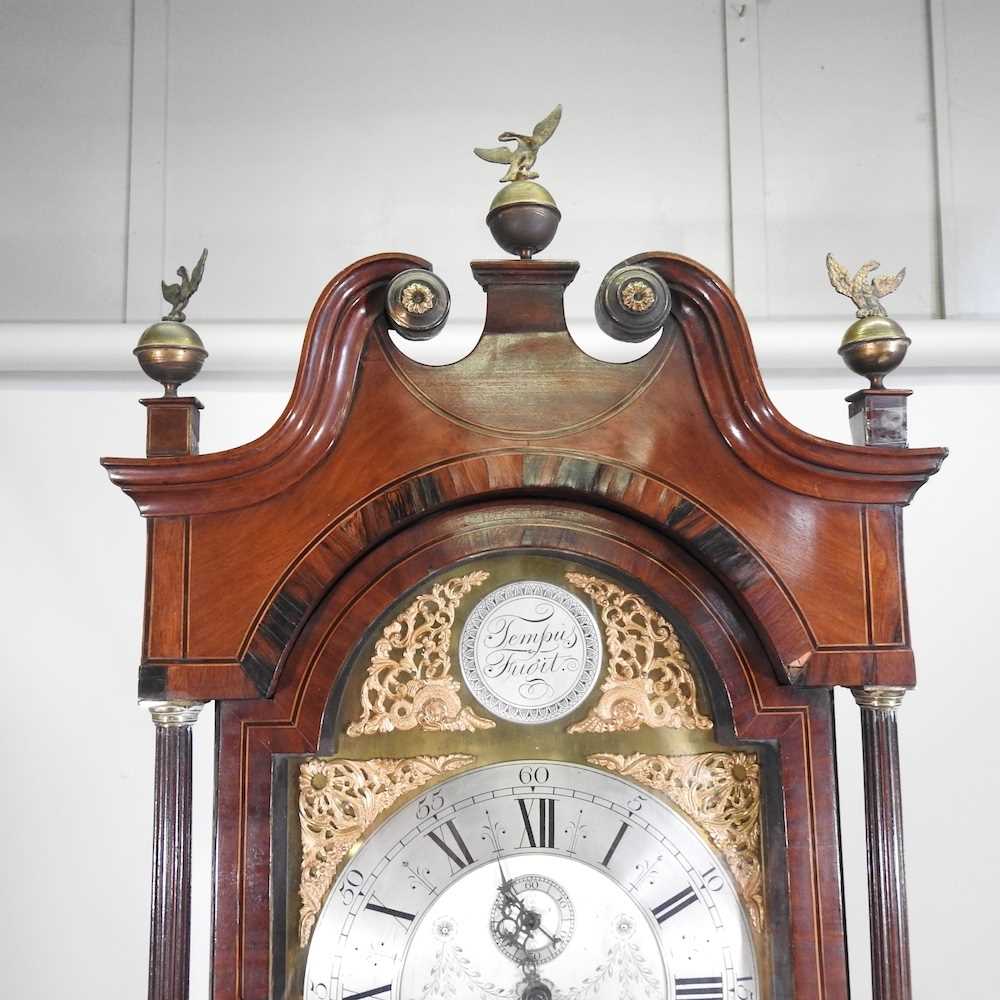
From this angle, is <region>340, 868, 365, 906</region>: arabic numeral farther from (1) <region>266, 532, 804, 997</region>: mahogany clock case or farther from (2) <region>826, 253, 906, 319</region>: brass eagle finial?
(2) <region>826, 253, 906, 319</region>: brass eagle finial

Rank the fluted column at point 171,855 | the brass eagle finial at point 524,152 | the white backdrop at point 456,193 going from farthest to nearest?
the white backdrop at point 456,193, the brass eagle finial at point 524,152, the fluted column at point 171,855

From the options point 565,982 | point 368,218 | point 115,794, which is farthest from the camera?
point 368,218

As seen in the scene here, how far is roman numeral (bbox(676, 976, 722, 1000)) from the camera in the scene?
4.06 ft

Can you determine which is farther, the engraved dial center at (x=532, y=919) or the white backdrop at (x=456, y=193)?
the white backdrop at (x=456, y=193)

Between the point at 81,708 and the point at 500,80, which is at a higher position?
the point at 500,80

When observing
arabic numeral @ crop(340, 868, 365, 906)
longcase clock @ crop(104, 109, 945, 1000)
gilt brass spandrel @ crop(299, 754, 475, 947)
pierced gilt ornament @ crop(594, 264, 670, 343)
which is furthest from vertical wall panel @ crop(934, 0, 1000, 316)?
arabic numeral @ crop(340, 868, 365, 906)

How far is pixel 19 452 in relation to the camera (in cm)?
198

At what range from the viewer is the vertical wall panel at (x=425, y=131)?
2.06 m

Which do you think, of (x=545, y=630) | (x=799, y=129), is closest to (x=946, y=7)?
(x=799, y=129)

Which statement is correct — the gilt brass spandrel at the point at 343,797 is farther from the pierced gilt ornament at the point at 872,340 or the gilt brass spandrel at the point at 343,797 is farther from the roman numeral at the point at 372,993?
the pierced gilt ornament at the point at 872,340

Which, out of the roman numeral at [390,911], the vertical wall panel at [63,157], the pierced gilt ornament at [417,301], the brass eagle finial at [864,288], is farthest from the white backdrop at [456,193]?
the roman numeral at [390,911]

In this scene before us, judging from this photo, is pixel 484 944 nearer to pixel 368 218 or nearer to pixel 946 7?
pixel 368 218

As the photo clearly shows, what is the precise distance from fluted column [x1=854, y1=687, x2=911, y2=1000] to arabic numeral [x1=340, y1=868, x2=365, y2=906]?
56 cm

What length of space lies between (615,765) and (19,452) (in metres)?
1.26
